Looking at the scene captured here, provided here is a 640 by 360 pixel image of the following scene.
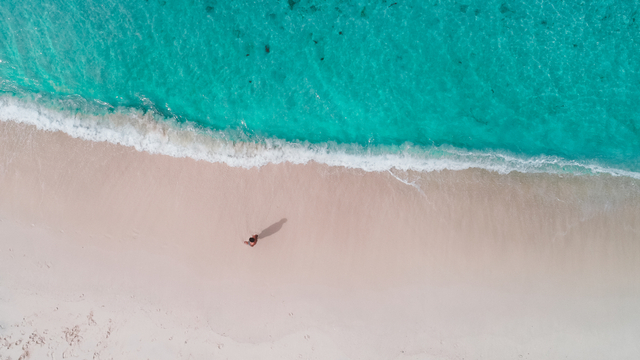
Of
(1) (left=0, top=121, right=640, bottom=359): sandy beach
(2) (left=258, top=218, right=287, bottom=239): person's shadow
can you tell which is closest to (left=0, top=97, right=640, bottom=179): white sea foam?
(1) (left=0, top=121, right=640, bottom=359): sandy beach

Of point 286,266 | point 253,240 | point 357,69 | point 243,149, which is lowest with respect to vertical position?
point 286,266

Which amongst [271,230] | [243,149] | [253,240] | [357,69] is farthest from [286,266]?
[357,69]

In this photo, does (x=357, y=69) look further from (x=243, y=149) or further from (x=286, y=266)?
(x=286, y=266)

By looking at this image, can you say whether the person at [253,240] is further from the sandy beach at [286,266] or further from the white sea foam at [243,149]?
the white sea foam at [243,149]

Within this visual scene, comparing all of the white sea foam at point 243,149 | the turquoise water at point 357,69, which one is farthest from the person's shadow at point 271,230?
the turquoise water at point 357,69

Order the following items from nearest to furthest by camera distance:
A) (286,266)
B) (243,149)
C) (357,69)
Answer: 1. (286,266)
2. (243,149)
3. (357,69)

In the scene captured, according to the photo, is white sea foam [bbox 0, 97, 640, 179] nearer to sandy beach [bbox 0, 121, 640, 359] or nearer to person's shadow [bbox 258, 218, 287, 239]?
sandy beach [bbox 0, 121, 640, 359]

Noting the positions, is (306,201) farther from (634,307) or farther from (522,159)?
(634,307)
